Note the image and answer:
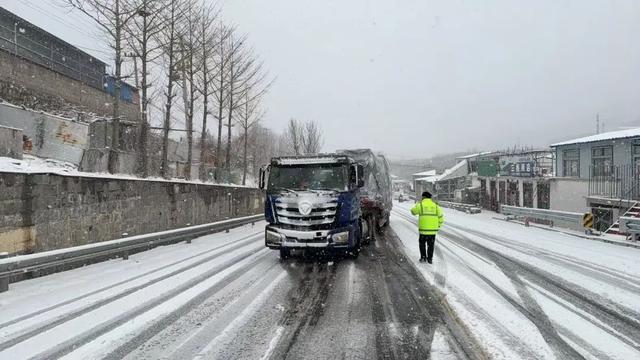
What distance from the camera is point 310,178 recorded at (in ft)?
40.1

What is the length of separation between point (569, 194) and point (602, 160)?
120 inches

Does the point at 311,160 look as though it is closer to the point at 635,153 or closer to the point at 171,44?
the point at 171,44

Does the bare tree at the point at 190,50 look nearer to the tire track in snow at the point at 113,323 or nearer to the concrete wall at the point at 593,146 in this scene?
the tire track in snow at the point at 113,323

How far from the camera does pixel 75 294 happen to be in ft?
25.9

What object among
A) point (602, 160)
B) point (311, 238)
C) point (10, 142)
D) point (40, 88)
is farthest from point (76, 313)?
point (602, 160)

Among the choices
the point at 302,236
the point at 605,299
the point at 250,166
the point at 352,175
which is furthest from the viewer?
the point at 250,166

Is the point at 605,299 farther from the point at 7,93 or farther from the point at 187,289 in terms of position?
the point at 7,93

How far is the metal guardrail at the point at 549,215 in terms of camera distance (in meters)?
20.6

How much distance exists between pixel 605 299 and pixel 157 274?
27.0 ft

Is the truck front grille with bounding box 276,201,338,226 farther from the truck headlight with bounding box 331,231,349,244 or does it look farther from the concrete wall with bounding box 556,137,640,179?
the concrete wall with bounding box 556,137,640,179

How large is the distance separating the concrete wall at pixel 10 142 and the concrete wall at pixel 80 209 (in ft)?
16.5

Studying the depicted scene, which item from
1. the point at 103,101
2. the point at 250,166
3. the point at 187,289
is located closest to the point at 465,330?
the point at 187,289

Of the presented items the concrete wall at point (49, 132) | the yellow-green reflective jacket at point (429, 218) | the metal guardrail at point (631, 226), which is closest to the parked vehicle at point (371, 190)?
the yellow-green reflective jacket at point (429, 218)

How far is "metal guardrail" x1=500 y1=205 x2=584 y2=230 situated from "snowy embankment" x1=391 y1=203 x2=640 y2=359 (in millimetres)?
5899
